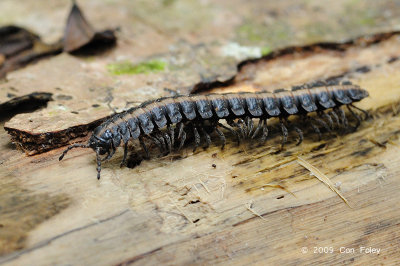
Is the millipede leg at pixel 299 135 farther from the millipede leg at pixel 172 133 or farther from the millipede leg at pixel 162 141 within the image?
the millipede leg at pixel 162 141

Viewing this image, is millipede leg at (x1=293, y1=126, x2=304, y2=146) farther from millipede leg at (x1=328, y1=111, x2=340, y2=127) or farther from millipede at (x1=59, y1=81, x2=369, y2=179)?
millipede leg at (x1=328, y1=111, x2=340, y2=127)

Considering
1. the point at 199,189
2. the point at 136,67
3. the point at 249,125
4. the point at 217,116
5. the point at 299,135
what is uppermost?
the point at 136,67

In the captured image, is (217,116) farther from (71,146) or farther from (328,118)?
(71,146)

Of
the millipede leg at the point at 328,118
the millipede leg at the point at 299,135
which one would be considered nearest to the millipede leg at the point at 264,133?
the millipede leg at the point at 299,135

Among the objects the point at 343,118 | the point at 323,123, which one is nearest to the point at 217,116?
the point at 323,123

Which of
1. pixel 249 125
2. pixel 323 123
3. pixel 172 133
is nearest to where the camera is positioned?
pixel 172 133
